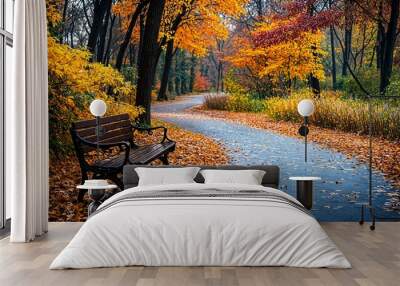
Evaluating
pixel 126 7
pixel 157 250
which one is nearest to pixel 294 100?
pixel 126 7

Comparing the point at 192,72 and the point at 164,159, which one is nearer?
the point at 164,159

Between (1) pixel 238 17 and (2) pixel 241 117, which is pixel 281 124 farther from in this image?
(1) pixel 238 17

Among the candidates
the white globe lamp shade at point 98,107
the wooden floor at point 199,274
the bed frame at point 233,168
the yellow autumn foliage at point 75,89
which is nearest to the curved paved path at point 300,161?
the bed frame at point 233,168

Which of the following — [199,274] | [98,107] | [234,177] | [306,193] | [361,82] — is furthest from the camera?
[361,82]

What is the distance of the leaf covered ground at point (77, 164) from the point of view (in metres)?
6.25

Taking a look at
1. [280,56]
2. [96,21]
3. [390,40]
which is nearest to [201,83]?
[280,56]

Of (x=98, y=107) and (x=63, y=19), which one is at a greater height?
(x=63, y=19)

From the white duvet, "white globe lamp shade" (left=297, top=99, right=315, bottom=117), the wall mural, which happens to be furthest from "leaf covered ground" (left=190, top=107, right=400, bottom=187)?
the white duvet

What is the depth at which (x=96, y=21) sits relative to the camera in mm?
6422

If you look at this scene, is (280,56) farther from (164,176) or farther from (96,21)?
(96,21)

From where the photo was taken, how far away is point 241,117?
21.9ft

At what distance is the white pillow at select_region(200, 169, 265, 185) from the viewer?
565 centimetres

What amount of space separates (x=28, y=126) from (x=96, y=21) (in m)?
1.80

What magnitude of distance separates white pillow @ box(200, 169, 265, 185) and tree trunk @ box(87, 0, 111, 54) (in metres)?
1.97
